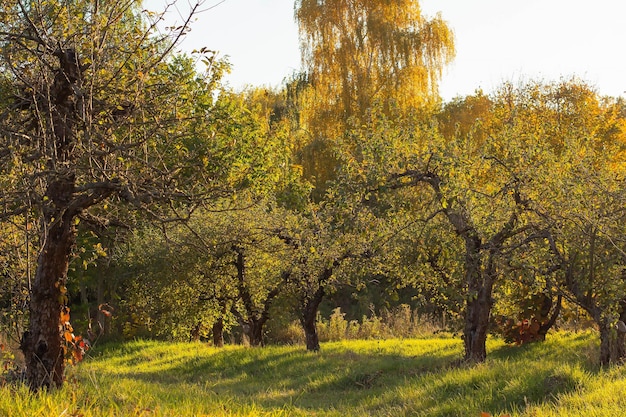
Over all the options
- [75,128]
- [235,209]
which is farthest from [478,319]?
[75,128]

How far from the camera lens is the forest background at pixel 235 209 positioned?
6.89 m

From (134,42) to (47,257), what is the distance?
2838mm

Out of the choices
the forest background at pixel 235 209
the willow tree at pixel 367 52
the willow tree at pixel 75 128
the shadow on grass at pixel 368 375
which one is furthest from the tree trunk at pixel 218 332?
the willow tree at pixel 75 128

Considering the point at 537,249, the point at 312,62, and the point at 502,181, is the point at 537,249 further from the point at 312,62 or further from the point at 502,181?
the point at 312,62

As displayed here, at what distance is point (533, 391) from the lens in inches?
361

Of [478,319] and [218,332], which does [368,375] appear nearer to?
[478,319]

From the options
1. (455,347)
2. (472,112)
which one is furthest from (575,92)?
(455,347)

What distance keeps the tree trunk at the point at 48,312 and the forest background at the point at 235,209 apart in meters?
0.02

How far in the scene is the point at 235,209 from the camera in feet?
20.0

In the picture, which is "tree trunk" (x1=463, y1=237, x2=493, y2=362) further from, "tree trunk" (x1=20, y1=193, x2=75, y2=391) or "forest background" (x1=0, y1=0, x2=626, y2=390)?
"tree trunk" (x1=20, y1=193, x2=75, y2=391)

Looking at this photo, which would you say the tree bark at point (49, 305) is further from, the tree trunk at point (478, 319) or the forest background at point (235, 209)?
the tree trunk at point (478, 319)

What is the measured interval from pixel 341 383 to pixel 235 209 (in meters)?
9.30

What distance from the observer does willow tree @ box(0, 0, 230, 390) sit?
6652mm

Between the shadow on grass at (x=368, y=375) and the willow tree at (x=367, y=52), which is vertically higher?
the willow tree at (x=367, y=52)
